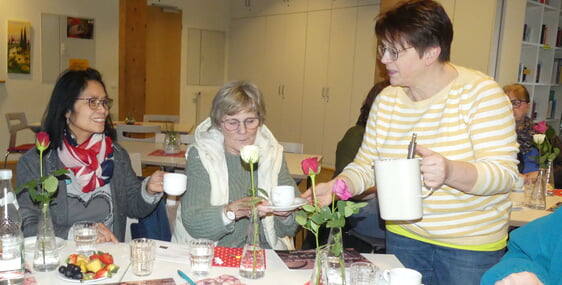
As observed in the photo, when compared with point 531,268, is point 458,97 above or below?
above

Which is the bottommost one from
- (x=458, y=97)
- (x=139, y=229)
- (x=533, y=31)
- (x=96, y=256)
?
(x=139, y=229)

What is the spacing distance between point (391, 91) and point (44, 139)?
1.22 m

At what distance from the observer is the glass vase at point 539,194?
9.15 ft

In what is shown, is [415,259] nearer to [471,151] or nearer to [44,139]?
[471,151]

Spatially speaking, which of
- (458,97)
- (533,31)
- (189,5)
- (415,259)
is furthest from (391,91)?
(189,5)

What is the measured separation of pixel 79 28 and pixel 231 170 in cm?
638

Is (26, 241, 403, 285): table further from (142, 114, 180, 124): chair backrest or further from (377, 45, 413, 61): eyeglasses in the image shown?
(142, 114, 180, 124): chair backrest

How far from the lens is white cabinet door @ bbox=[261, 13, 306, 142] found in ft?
27.2

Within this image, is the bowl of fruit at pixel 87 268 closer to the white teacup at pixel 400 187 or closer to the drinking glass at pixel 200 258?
the drinking glass at pixel 200 258

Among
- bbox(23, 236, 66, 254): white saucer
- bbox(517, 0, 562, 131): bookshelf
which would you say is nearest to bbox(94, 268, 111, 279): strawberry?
bbox(23, 236, 66, 254): white saucer

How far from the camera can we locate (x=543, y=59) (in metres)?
6.14

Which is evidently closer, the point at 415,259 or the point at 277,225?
the point at 415,259

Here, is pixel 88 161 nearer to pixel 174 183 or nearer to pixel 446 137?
pixel 174 183

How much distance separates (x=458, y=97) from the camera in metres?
1.60
